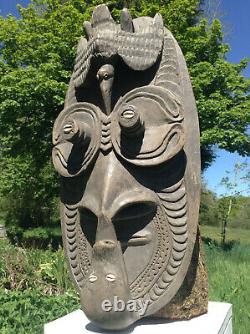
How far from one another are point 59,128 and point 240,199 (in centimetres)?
1028

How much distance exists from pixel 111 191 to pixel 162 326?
0.72 meters

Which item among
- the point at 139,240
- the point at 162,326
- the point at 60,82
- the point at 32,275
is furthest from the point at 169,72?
the point at 60,82

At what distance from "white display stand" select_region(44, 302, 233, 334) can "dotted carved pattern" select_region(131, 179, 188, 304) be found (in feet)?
0.48

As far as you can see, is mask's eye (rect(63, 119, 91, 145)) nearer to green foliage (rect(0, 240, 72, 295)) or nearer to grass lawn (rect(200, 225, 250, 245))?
green foliage (rect(0, 240, 72, 295))

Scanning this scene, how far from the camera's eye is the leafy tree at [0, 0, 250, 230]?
8.73 m

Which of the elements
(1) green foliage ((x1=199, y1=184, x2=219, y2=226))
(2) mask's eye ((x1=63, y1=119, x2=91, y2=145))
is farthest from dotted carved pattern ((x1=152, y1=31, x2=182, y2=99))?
(1) green foliage ((x1=199, y1=184, x2=219, y2=226))

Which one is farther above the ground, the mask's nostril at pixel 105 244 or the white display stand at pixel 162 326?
the mask's nostril at pixel 105 244

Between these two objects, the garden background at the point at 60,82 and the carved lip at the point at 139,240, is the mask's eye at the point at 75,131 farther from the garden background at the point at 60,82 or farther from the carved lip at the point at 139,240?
the garden background at the point at 60,82

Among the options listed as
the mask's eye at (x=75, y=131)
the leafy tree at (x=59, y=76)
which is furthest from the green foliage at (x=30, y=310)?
the leafy tree at (x=59, y=76)

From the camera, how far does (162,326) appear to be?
2041mm

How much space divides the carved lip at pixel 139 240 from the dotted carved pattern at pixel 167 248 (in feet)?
0.18

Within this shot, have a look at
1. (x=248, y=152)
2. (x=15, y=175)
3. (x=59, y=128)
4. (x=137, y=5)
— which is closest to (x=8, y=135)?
(x=15, y=175)

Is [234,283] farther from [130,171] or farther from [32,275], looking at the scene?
[130,171]

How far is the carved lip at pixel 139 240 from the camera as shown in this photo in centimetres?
206
